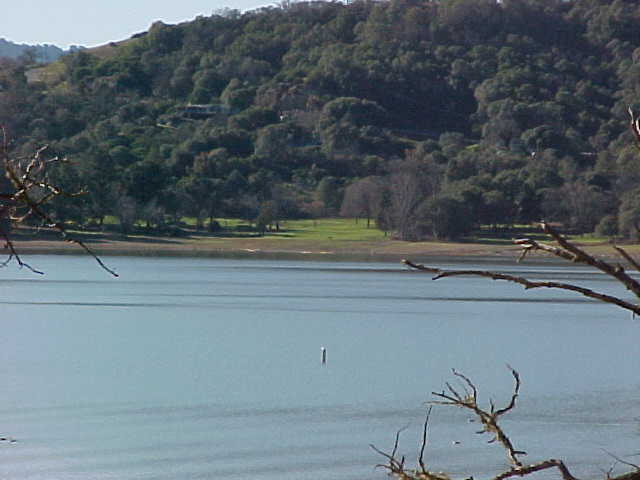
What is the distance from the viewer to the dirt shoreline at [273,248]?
85.9 meters

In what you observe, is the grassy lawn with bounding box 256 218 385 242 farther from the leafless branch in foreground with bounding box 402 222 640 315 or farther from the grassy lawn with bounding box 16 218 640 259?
the leafless branch in foreground with bounding box 402 222 640 315

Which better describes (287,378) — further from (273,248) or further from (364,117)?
(364,117)

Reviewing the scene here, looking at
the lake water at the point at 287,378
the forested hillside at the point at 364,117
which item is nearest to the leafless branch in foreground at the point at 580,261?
the lake water at the point at 287,378

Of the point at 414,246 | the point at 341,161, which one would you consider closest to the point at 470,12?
the point at 341,161

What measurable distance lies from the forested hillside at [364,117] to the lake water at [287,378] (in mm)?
21337

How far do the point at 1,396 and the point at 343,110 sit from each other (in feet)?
393

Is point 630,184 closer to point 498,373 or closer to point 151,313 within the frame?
point 151,313

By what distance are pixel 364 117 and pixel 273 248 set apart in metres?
61.4

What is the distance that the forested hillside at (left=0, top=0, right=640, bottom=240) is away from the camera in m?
94.2

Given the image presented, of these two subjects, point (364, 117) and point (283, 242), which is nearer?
point (283, 242)

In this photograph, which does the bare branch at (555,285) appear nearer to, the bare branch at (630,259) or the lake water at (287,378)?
the bare branch at (630,259)

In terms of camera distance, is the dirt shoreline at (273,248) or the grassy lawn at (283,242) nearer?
the dirt shoreline at (273,248)

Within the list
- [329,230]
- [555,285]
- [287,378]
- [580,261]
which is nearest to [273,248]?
[329,230]

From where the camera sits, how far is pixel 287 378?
31.3m
